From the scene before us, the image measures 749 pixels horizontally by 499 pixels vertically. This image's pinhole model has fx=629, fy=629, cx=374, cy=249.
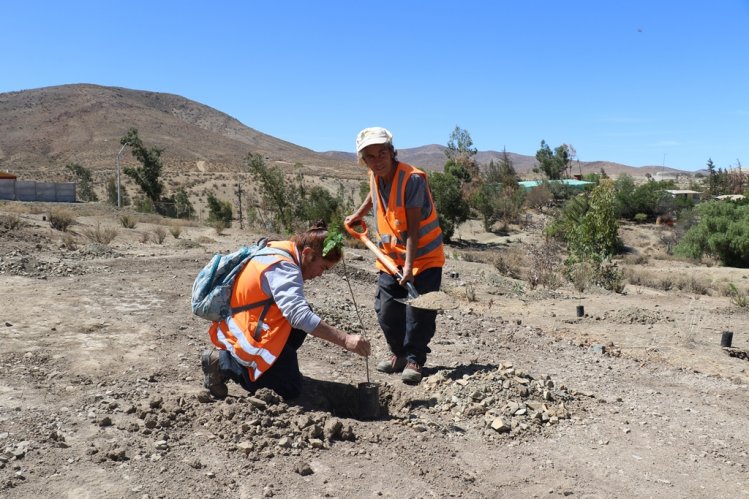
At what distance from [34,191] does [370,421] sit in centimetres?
3538

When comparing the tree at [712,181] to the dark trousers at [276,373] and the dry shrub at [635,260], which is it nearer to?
the dry shrub at [635,260]

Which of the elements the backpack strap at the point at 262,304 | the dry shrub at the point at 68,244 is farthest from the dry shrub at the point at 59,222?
the backpack strap at the point at 262,304

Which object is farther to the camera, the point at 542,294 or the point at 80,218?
the point at 80,218

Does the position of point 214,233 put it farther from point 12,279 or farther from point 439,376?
point 439,376

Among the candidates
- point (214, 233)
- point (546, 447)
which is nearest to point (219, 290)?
point (546, 447)

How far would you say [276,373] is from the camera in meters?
3.55

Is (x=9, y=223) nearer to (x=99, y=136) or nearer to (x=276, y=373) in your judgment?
(x=276, y=373)

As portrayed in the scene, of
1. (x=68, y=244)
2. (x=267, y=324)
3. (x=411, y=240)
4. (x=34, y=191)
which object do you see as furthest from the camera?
(x=34, y=191)

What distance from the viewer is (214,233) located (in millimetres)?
17094

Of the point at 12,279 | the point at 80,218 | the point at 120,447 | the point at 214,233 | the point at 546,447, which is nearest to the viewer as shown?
the point at 120,447

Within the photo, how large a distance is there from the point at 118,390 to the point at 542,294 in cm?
653

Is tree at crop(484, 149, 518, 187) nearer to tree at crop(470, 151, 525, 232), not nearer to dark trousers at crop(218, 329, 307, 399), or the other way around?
tree at crop(470, 151, 525, 232)

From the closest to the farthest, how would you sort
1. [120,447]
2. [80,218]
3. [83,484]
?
[83,484]
[120,447]
[80,218]

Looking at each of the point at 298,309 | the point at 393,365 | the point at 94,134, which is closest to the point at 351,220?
the point at 393,365
